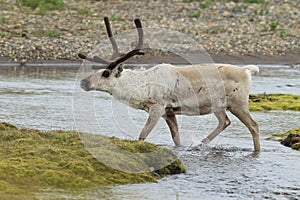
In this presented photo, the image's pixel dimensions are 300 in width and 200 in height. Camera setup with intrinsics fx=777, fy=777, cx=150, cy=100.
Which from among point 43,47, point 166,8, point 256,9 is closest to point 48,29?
point 43,47

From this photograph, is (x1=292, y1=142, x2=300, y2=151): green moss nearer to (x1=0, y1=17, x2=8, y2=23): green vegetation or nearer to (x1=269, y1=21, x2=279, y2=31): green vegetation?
(x1=0, y1=17, x2=8, y2=23): green vegetation

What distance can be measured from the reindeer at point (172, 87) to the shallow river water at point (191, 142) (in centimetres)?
66

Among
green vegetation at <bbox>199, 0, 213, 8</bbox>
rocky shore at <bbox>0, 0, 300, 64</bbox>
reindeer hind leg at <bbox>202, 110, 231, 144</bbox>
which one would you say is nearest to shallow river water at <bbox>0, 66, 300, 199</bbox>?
reindeer hind leg at <bbox>202, 110, 231, 144</bbox>

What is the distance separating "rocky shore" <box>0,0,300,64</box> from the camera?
97.1 feet

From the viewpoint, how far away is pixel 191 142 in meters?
13.5

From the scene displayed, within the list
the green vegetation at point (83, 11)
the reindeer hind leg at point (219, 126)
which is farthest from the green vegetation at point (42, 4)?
the reindeer hind leg at point (219, 126)

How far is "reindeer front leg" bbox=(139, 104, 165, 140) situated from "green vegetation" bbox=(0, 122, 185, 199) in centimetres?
120

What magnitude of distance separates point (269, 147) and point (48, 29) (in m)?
19.4

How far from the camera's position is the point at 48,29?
104ft

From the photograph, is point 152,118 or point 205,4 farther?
point 205,4

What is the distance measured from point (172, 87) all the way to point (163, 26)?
21.0m

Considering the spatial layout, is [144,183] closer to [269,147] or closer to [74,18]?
[269,147]

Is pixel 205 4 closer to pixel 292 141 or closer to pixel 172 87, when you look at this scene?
pixel 292 141

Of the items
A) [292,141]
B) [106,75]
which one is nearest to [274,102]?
[292,141]
